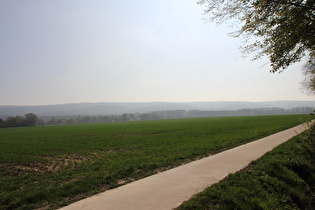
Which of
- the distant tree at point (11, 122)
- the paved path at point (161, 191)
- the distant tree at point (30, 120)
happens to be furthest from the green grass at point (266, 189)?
the distant tree at point (30, 120)

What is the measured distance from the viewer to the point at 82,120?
176 meters

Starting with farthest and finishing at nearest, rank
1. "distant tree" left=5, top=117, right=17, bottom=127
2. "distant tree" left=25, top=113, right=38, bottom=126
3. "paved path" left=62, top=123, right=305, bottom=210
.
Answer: "distant tree" left=25, top=113, right=38, bottom=126 < "distant tree" left=5, top=117, right=17, bottom=127 < "paved path" left=62, top=123, right=305, bottom=210

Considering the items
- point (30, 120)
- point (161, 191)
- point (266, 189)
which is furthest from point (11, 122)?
point (266, 189)

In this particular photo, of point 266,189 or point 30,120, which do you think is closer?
point 266,189

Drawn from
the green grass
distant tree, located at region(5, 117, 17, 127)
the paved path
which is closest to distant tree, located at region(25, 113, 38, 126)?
distant tree, located at region(5, 117, 17, 127)

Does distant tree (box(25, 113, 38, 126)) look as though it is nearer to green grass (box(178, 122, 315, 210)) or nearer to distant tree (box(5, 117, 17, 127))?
distant tree (box(5, 117, 17, 127))

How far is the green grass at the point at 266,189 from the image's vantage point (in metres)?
4.86

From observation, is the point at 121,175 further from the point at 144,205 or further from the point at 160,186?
the point at 144,205

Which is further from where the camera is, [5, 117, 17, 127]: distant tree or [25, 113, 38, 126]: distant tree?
[25, 113, 38, 126]: distant tree

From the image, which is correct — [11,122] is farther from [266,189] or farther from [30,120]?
[266,189]

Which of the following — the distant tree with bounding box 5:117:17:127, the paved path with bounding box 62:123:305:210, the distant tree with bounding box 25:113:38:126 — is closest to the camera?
the paved path with bounding box 62:123:305:210

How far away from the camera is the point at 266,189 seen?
19.2 ft

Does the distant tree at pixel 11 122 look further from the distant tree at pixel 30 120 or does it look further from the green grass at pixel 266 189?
the green grass at pixel 266 189

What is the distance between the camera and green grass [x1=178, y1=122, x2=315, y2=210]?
4.86m
